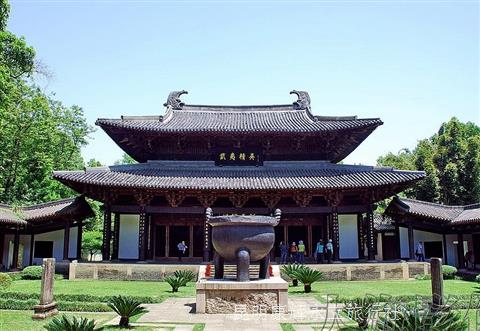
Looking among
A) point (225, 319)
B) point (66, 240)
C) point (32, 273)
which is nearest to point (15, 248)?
point (66, 240)

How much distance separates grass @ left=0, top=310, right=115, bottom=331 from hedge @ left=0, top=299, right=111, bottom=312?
378mm

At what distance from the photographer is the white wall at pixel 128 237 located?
26.4 m

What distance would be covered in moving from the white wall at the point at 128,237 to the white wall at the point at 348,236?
12.2 metres

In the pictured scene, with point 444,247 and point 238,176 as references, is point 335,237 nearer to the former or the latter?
point 238,176

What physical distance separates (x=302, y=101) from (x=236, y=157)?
8.35m

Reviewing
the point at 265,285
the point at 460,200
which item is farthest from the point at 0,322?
the point at 460,200

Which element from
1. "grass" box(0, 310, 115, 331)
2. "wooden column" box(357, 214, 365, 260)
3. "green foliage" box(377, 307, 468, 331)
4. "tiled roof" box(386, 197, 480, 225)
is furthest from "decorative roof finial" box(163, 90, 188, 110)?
"green foliage" box(377, 307, 468, 331)

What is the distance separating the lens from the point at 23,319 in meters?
11.0

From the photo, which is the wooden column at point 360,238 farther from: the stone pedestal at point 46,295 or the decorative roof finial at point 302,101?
the stone pedestal at point 46,295

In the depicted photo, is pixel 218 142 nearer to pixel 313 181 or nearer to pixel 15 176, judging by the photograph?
pixel 313 181

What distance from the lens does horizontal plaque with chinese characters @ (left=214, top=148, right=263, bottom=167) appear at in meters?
27.8

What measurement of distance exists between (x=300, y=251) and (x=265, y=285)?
13.0 m

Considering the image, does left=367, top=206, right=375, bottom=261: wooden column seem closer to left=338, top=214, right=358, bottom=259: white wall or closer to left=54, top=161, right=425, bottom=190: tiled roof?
left=338, top=214, right=358, bottom=259: white wall

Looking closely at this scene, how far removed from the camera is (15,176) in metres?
37.2
